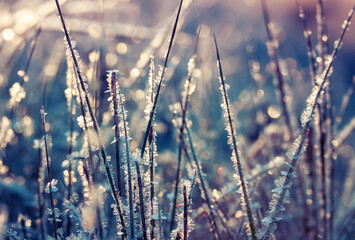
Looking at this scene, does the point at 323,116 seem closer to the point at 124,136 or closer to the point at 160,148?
the point at 124,136

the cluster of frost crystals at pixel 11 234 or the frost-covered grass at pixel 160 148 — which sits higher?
the frost-covered grass at pixel 160 148

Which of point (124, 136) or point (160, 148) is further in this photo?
point (160, 148)

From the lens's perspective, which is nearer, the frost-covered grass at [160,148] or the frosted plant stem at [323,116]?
the frost-covered grass at [160,148]

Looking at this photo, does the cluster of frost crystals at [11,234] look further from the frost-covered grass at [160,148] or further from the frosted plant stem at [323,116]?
Answer: the frosted plant stem at [323,116]

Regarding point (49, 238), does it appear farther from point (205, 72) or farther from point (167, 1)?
point (167, 1)

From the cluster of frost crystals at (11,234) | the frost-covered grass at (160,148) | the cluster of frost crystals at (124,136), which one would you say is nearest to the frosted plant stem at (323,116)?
the frost-covered grass at (160,148)

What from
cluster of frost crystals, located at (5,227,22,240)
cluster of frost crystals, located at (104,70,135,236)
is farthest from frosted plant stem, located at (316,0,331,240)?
cluster of frost crystals, located at (5,227,22,240)

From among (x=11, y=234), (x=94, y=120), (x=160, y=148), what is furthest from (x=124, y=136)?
(x=160, y=148)

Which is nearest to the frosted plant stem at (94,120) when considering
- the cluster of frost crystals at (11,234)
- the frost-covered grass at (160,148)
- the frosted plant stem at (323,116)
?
the frost-covered grass at (160,148)

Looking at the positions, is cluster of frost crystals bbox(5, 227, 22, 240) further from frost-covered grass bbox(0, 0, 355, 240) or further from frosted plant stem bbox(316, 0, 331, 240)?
frosted plant stem bbox(316, 0, 331, 240)
